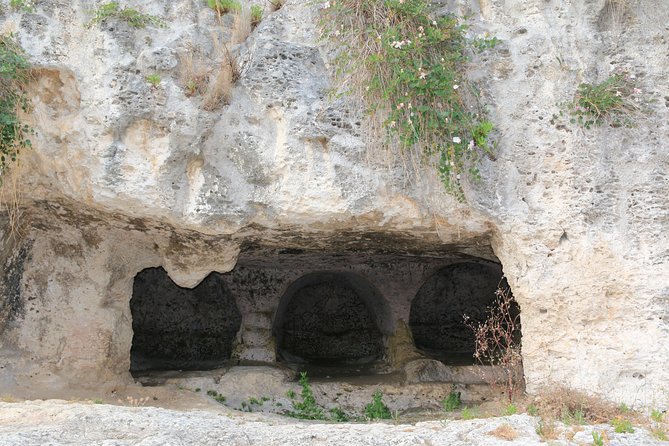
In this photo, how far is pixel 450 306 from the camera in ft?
40.8

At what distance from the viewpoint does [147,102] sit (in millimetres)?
5246

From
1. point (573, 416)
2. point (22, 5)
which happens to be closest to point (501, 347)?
point (573, 416)

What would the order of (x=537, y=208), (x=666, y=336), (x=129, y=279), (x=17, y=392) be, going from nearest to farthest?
1. (x=666, y=336)
2. (x=537, y=208)
3. (x=17, y=392)
4. (x=129, y=279)

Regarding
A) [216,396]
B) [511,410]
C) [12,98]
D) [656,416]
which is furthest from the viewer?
[216,396]

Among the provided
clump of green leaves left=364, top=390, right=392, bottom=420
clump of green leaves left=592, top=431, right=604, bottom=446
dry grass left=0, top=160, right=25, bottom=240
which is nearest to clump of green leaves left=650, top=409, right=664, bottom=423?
clump of green leaves left=592, top=431, right=604, bottom=446

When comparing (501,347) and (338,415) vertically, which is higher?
(501,347)

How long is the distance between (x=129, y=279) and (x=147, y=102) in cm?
239

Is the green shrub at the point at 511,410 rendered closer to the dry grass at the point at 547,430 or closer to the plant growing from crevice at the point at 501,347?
the plant growing from crevice at the point at 501,347

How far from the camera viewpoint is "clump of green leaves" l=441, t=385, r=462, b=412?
677 centimetres

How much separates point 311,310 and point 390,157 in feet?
24.1

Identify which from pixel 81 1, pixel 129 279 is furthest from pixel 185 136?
pixel 129 279

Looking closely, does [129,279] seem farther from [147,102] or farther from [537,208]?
[537,208]

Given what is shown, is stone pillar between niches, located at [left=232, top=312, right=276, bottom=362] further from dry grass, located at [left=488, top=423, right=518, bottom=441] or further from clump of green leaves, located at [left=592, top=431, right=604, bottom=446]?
clump of green leaves, located at [left=592, top=431, right=604, bottom=446]

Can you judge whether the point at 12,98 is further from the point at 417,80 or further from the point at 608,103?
the point at 608,103
